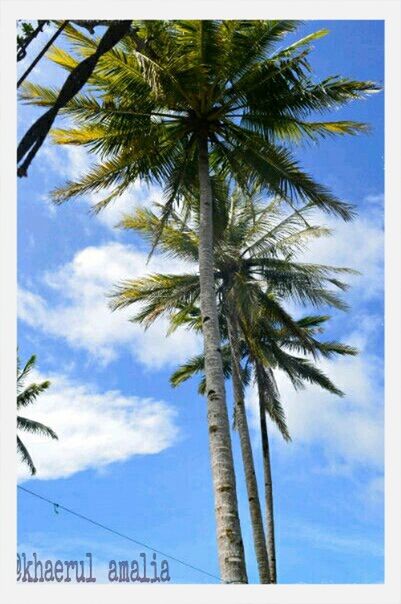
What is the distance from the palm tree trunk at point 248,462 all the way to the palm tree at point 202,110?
4901 millimetres

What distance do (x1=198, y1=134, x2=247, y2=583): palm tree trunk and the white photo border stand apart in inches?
89.3

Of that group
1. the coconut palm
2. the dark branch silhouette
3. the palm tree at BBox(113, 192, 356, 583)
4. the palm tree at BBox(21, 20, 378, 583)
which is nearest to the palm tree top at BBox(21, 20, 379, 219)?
the palm tree at BBox(21, 20, 378, 583)

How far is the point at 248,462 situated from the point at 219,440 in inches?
304

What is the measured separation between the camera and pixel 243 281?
16.4 meters

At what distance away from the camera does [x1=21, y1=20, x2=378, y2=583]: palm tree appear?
10.9 meters

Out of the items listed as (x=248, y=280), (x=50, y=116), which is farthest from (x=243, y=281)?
(x=50, y=116)

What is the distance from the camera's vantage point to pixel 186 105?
37.3 feet

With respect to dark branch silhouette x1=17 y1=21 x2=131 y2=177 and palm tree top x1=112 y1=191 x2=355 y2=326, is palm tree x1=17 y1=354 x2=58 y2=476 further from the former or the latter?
dark branch silhouette x1=17 y1=21 x2=131 y2=177

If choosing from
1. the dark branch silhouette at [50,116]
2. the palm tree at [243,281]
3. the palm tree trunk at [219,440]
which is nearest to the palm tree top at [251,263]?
the palm tree at [243,281]
